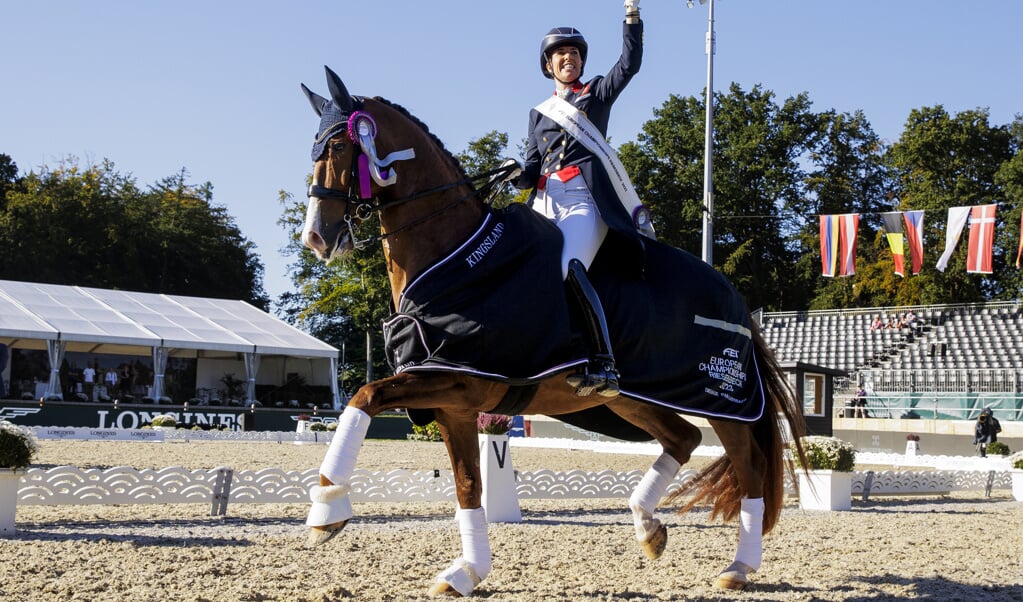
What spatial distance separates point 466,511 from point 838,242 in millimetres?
23818

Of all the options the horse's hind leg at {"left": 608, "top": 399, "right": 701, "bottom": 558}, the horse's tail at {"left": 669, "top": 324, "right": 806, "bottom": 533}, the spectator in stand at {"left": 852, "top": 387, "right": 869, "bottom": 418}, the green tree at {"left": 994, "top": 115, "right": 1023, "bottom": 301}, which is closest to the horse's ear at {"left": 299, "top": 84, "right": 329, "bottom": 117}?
the horse's hind leg at {"left": 608, "top": 399, "right": 701, "bottom": 558}

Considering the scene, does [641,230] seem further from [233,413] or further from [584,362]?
[233,413]

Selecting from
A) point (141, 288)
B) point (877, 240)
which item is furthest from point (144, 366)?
point (877, 240)

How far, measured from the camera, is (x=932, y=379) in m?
28.4

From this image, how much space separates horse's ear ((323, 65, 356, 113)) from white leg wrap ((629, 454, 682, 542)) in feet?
9.83

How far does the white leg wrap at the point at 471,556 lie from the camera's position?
206 inches

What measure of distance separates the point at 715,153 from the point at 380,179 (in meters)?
47.2

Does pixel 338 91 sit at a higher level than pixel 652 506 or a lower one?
higher

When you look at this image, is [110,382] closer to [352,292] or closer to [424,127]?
[352,292]

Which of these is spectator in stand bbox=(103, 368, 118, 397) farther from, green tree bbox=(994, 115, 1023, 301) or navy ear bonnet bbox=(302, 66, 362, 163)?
green tree bbox=(994, 115, 1023, 301)

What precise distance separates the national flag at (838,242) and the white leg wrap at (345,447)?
24404 millimetres

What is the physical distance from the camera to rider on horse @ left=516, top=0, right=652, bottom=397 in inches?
211

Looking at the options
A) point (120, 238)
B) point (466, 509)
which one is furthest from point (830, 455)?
point (120, 238)

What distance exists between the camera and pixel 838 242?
27.1m
